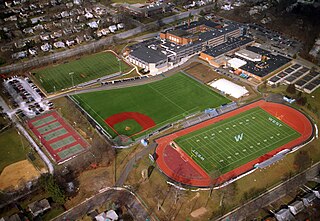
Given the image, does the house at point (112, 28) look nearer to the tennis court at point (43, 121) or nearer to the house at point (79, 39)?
the house at point (79, 39)

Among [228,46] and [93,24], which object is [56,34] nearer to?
[93,24]

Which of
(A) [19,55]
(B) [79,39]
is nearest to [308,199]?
(B) [79,39]

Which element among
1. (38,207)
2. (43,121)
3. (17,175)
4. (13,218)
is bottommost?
(43,121)

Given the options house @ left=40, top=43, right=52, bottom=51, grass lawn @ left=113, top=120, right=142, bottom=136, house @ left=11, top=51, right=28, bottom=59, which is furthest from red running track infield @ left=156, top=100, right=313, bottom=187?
house @ left=11, top=51, right=28, bottom=59

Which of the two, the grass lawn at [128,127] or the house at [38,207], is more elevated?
the house at [38,207]

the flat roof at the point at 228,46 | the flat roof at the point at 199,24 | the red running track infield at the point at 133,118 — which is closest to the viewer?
the red running track infield at the point at 133,118

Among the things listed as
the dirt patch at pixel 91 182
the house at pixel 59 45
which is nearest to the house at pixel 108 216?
the dirt patch at pixel 91 182

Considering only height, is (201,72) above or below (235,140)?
below
